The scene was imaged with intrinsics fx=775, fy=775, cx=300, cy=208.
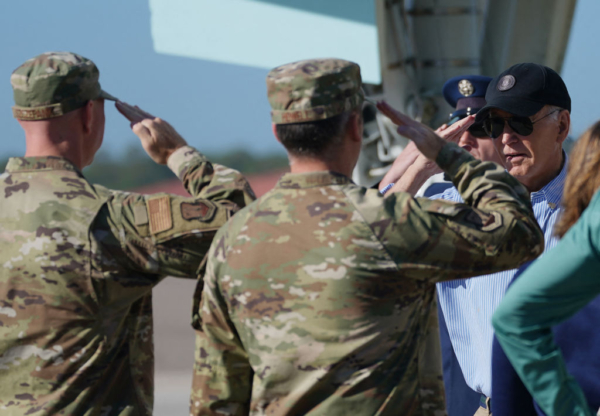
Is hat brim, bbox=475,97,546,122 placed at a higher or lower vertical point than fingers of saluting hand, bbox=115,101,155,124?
lower

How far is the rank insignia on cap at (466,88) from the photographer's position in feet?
11.1

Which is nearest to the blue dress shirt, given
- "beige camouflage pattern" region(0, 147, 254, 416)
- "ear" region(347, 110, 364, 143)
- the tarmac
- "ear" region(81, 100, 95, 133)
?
"ear" region(347, 110, 364, 143)

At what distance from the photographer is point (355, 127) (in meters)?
1.79

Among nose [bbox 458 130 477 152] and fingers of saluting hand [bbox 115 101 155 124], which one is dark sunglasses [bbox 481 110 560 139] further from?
fingers of saluting hand [bbox 115 101 155 124]

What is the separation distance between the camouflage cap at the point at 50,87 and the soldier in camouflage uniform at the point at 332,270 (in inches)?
21.9

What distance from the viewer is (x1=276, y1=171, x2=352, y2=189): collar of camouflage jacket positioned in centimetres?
175

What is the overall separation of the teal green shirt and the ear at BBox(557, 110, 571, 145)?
1311 millimetres

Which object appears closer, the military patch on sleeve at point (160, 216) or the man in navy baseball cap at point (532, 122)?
the military patch on sleeve at point (160, 216)

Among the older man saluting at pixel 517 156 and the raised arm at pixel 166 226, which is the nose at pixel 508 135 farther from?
the raised arm at pixel 166 226

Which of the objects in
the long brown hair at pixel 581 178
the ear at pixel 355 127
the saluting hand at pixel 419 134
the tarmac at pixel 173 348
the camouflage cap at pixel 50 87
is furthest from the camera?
the tarmac at pixel 173 348

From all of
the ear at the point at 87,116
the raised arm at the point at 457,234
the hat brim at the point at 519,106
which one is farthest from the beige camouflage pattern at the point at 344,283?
the hat brim at the point at 519,106

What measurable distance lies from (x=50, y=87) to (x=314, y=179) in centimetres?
76

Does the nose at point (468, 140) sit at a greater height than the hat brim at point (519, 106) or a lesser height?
lesser

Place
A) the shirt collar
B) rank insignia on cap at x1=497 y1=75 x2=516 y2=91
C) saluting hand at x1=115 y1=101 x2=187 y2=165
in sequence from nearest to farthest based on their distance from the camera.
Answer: saluting hand at x1=115 y1=101 x2=187 y2=165
the shirt collar
rank insignia on cap at x1=497 y1=75 x2=516 y2=91
